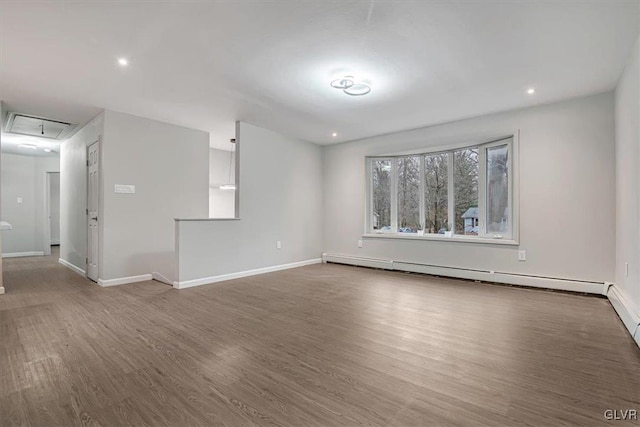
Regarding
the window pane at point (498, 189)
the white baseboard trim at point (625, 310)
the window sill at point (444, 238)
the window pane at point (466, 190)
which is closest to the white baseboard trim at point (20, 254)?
the window sill at point (444, 238)

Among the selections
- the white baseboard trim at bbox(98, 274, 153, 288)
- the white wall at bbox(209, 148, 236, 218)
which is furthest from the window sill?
the white baseboard trim at bbox(98, 274, 153, 288)

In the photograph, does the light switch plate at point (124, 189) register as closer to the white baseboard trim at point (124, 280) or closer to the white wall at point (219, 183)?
the white baseboard trim at point (124, 280)

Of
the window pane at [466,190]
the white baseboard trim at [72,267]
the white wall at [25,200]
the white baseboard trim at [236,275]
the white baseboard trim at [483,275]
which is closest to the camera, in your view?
the white baseboard trim at [483,275]

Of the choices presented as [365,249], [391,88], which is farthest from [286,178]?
[391,88]

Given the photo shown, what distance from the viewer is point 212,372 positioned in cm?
199

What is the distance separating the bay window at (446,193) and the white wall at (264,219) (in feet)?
4.19

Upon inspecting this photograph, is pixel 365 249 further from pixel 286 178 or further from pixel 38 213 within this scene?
pixel 38 213

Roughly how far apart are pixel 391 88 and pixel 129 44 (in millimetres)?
2697

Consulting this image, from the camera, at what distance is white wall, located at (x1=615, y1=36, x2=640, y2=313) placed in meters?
2.72

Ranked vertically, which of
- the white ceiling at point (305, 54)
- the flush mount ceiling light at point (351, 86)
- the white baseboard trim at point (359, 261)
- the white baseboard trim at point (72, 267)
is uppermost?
the white ceiling at point (305, 54)

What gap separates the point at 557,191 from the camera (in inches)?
161

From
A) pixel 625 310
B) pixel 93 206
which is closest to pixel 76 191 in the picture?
pixel 93 206

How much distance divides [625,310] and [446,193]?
283cm

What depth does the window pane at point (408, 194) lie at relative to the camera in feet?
18.7
